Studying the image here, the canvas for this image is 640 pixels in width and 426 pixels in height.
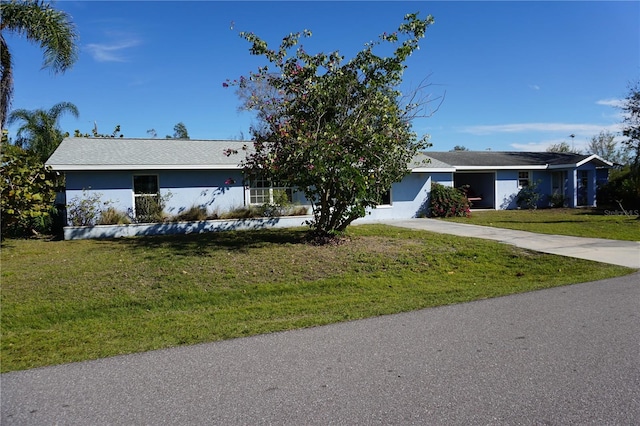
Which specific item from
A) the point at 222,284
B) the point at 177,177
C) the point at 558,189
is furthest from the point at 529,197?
the point at 222,284

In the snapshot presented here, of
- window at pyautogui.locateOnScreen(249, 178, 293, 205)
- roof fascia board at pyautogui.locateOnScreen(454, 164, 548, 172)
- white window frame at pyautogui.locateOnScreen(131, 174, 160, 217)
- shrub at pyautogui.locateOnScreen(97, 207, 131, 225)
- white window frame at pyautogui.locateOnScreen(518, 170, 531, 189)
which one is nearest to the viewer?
shrub at pyautogui.locateOnScreen(97, 207, 131, 225)

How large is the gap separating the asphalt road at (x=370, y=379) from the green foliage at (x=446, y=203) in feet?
50.2

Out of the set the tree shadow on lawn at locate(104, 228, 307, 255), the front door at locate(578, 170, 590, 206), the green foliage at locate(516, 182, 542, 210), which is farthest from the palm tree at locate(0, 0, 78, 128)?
the front door at locate(578, 170, 590, 206)

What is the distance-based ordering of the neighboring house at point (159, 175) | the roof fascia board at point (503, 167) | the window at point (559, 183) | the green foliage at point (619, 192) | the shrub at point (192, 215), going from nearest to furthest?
the neighboring house at point (159, 175) → the shrub at point (192, 215) → the roof fascia board at point (503, 167) → the green foliage at point (619, 192) → the window at point (559, 183)

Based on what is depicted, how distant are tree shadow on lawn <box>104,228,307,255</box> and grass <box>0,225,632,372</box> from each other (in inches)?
→ 3.0

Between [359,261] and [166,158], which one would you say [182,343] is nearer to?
[359,261]

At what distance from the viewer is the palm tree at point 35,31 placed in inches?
555

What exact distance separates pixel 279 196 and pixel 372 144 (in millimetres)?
7200

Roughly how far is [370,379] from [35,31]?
15.6 meters

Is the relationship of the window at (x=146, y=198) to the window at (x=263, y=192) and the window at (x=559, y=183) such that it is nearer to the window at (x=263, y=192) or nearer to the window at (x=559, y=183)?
the window at (x=263, y=192)

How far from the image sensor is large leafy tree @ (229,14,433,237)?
Answer: 432 inches

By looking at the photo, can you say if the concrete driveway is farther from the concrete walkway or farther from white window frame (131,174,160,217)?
white window frame (131,174,160,217)

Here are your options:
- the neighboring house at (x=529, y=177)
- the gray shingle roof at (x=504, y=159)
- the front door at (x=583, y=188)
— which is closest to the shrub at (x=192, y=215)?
the gray shingle roof at (x=504, y=159)

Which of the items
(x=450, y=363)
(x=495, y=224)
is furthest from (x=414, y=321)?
(x=495, y=224)
